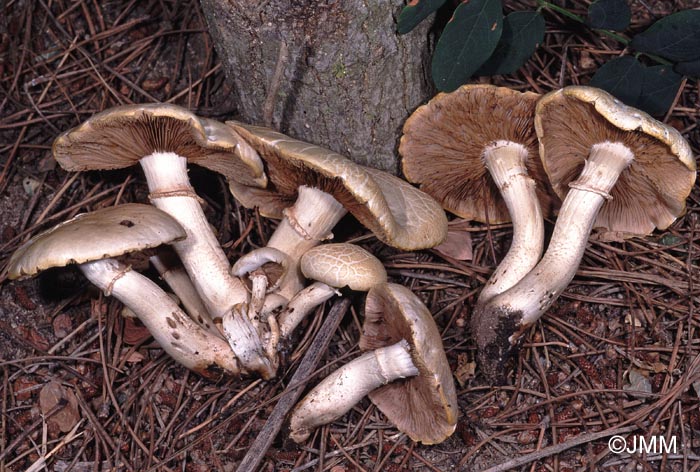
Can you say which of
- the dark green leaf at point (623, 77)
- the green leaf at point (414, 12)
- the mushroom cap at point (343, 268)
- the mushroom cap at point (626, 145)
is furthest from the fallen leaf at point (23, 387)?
the dark green leaf at point (623, 77)

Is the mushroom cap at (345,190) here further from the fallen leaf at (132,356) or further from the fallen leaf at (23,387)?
the fallen leaf at (23,387)

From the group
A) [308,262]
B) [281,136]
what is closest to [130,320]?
[308,262]

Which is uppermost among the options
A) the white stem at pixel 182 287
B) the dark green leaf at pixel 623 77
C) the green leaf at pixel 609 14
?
the green leaf at pixel 609 14

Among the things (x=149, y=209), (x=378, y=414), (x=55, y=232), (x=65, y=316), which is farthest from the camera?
(x=65, y=316)

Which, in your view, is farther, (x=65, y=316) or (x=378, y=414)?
(x=65, y=316)

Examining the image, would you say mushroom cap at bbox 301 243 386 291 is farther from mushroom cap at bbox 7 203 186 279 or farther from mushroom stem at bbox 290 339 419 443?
mushroom cap at bbox 7 203 186 279

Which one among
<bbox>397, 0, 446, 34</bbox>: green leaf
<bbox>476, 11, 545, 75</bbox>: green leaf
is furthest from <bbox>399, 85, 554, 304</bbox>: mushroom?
<bbox>397, 0, 446, 34</bbox>: green leaf

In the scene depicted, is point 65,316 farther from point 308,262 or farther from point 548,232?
point 548,232
